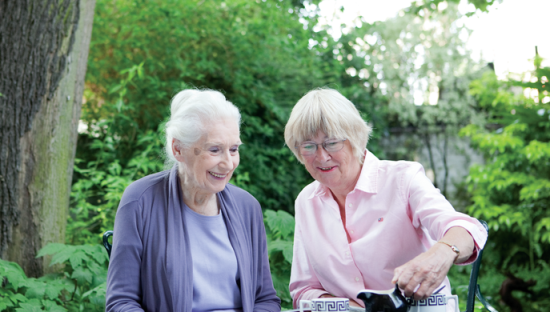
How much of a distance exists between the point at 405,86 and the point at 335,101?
27.7ft

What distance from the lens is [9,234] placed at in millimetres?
2605

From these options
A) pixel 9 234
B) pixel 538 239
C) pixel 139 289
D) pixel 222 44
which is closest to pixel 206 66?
pixel 222 44

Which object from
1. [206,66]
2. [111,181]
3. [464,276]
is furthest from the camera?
[464,276]

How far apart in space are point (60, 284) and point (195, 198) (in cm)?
106

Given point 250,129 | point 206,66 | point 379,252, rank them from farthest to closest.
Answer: point 250,129
point 206,66
point 379,252

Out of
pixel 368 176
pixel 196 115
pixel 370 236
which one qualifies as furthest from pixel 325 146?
pixel 196 115

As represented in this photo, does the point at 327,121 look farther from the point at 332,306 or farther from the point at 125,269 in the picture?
the point at 125,269

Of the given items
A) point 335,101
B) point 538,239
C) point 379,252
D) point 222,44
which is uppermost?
point 222,44

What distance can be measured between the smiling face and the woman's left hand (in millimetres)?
519

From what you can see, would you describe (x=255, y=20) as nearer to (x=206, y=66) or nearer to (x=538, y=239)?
(x=206, y=66)

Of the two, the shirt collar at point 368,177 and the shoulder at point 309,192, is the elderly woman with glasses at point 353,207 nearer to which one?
the shirt collar at point 368,177


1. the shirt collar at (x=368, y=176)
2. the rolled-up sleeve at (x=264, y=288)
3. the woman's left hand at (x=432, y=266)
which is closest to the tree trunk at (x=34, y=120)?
the rolled-up sleeve at (x=264, y=288)

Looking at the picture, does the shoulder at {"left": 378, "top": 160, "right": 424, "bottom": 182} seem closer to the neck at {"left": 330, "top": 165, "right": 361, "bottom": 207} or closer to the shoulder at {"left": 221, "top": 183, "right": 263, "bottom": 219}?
the neck at {"left": 330, "top": 165, "right": 361, "bottom": 207}

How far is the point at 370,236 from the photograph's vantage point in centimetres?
187
